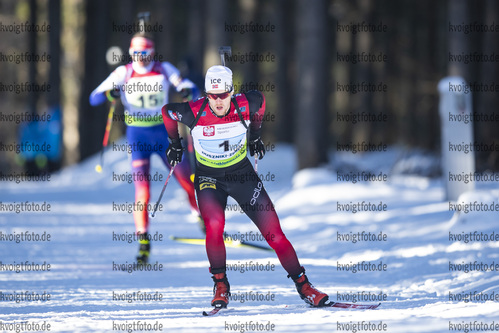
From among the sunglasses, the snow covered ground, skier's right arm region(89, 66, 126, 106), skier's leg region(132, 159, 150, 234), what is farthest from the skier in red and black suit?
skier's right arm region(89, 66, 126, 106)

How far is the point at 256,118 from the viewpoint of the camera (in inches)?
248

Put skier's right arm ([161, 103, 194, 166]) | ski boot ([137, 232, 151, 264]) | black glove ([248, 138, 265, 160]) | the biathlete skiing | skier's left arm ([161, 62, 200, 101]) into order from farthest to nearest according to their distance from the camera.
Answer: skier's left arm ([161, 62, 200, 101])
the biathlete skiing
ski boot ([137, 232, 151, 264])
black glove ([248, 138, 265, 160])
skier's right arm ([161, 103, 194, 166])

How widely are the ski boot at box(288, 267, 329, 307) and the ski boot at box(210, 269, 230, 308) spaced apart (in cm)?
55

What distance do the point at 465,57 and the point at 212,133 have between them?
11.3 m

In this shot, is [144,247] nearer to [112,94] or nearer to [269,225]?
[112,94]

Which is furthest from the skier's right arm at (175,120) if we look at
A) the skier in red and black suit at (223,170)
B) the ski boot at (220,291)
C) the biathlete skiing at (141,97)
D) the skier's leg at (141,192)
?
the biathlete skiing at (141,97)

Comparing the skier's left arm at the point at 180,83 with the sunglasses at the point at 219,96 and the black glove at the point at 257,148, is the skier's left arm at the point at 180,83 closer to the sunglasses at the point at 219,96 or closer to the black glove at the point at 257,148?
the black glove at the point at 257,148

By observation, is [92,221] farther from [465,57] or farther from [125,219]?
[465,57]

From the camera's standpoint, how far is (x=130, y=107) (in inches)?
334

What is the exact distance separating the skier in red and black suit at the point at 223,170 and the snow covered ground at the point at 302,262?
38cm

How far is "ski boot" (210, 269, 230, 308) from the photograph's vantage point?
5648mm

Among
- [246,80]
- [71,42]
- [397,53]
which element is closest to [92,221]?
[246,80]

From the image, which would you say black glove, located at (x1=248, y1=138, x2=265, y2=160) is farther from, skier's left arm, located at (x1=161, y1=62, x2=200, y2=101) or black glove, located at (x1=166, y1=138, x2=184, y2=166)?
skier's left arm, located at (x1=161, y1=62, x2=200, y2=101)

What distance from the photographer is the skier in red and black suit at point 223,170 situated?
5.82 m
